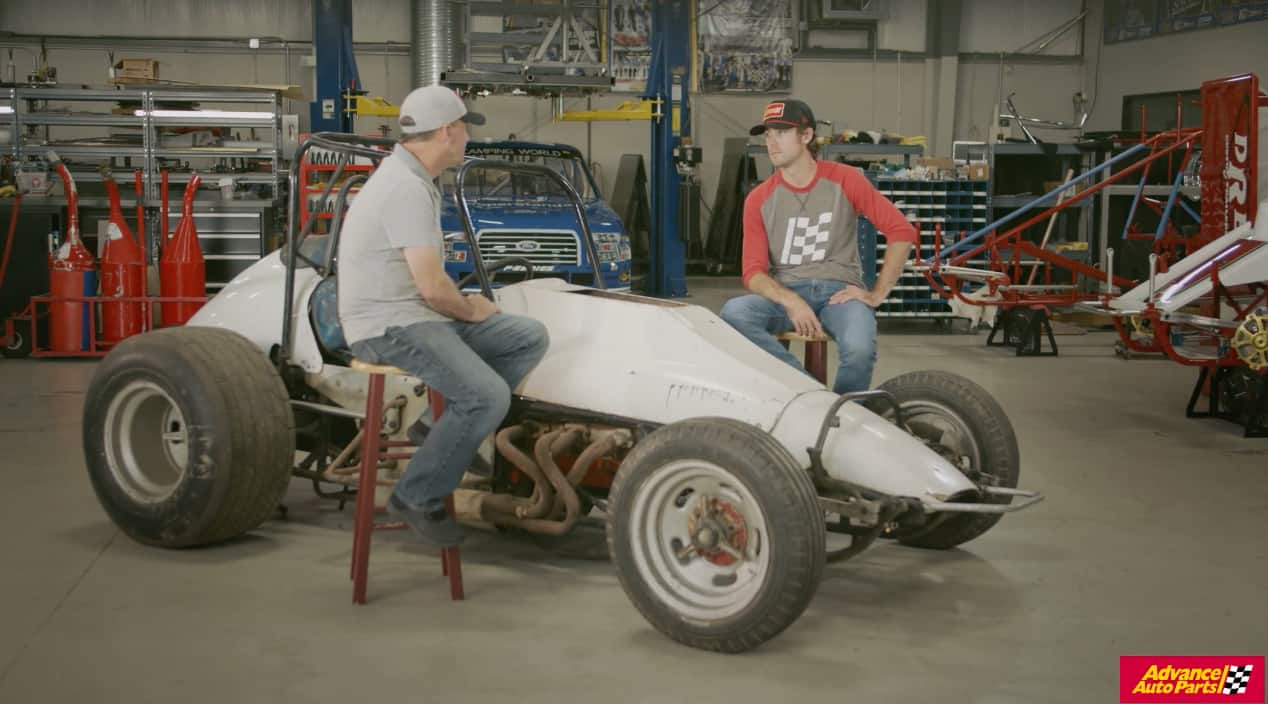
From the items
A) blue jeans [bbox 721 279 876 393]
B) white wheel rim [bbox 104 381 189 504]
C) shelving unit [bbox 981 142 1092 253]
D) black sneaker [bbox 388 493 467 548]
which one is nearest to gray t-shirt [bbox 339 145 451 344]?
black sneaker [bbox 388 493 467 548]

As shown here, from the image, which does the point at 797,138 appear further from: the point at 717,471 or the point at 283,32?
the point at 283,32

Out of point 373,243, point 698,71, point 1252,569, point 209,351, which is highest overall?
point 698,71

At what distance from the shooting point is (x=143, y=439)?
5.25 metres

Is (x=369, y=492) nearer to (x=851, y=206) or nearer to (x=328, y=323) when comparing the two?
(x=328, y=323)

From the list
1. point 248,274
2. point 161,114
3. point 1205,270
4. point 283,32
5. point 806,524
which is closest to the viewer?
point 806,524

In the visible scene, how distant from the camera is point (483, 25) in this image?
70.9ft

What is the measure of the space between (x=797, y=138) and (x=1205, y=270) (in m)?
4.19

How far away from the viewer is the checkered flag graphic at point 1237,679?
3.78m

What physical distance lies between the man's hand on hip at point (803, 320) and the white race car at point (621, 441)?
1.19 feet

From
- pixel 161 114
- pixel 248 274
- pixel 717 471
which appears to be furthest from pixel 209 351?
pixel 161 114

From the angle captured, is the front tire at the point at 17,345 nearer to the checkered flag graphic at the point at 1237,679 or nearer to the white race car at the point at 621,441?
the white race car at the point at 621,441

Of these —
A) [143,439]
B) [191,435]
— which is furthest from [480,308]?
[143,439]

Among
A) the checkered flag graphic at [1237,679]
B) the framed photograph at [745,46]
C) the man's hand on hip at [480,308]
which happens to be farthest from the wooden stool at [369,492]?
the framed photograph at [745,46]

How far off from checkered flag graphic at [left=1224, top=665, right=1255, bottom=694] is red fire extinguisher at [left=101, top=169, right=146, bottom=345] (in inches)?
361
